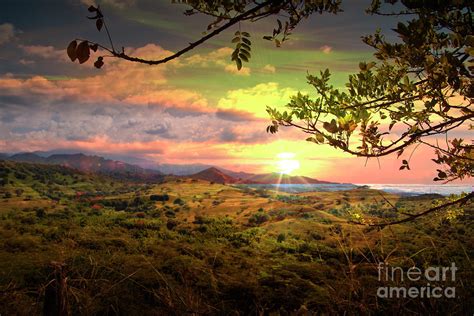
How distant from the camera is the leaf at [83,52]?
1746 mm

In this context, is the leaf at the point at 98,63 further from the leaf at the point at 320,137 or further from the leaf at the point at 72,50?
the leaf at the point at 320,137

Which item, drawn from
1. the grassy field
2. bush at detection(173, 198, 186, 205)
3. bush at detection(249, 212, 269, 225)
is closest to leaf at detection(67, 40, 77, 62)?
the grassy field

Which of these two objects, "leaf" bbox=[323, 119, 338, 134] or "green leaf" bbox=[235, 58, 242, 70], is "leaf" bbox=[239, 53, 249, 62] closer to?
"green leaf" bbox=[235, 58, 242, 70]

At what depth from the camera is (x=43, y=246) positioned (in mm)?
19328

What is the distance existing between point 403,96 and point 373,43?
0.82m

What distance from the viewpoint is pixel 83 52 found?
176cm

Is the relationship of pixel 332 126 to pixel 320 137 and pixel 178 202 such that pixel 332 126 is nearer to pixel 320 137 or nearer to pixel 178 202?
pixel 320 137

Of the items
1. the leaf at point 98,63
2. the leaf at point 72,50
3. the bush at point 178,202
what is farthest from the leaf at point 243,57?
the bush at point 178,202

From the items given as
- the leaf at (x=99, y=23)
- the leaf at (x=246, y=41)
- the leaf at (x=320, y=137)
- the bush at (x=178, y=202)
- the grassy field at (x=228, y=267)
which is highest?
the leaf at (x=246, y=41)

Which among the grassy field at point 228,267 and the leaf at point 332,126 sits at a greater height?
the leaf at point 332,126

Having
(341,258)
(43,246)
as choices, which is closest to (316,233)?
(341,258)

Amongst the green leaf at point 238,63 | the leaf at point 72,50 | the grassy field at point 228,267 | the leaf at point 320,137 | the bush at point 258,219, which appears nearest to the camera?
the leaf at point 72,50

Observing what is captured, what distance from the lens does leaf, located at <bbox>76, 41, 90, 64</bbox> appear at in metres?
1.75

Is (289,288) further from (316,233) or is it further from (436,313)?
(316,233)
